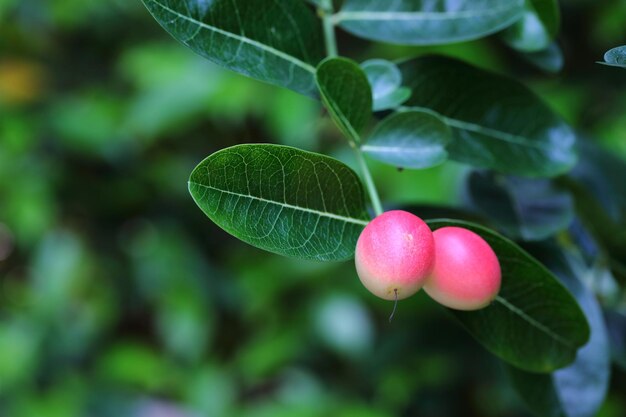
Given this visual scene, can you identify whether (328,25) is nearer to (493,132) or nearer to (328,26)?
(328,26)

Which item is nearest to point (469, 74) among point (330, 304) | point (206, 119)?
point (330, 304)

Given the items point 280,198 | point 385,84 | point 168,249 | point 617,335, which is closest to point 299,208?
point 280,198

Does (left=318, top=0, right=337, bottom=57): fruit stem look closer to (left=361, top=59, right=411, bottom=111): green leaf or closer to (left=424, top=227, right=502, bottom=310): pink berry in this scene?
(left=361, top=59, right=411, bottom=111): green leaf

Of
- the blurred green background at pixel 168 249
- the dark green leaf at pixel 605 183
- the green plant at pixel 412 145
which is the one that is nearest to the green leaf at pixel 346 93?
the green plant at pixel 412 145

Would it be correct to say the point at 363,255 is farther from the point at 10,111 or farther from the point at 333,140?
the point at 10,111

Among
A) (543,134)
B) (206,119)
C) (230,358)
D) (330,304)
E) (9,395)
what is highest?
(543,134)

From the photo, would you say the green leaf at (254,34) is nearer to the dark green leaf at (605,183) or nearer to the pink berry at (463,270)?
the pink berry at (463,270)
